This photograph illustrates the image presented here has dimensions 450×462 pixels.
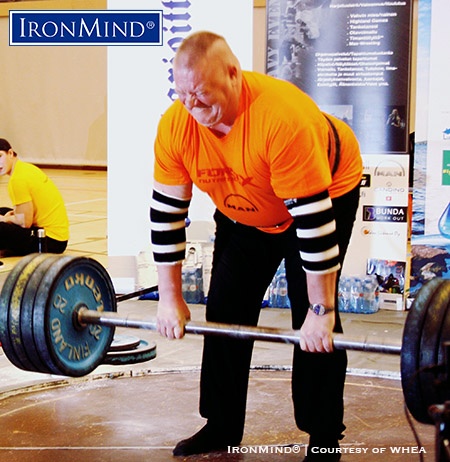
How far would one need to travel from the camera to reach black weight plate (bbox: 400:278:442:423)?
2092 mm

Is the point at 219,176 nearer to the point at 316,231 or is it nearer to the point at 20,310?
the point at 316,231

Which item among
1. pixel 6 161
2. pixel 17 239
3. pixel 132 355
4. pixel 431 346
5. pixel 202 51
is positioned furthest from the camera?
pixel 17 239

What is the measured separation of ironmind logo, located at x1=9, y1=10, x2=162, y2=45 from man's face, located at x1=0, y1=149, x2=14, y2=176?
811mm

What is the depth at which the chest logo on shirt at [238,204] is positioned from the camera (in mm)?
2430

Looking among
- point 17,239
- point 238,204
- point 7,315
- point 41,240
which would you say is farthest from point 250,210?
point 17,239

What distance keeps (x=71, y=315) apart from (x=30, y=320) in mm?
172

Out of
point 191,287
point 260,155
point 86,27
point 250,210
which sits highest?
point 86,27

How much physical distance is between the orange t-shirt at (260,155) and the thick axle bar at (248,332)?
328 millimetres

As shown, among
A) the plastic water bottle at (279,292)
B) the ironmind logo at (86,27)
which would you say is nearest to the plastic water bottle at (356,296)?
the plastic water bottle at (279,292)

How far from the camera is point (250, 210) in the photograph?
246 cm

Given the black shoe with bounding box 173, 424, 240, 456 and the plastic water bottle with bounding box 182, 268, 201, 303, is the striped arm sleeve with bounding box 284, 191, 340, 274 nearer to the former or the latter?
the black shoe with bounding box 173, 424, 240, 456

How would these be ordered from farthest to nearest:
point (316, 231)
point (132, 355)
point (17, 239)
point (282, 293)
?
point (17, 239), point (282, 293), point (132, 355), point (316, 231)

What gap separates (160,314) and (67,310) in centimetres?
29

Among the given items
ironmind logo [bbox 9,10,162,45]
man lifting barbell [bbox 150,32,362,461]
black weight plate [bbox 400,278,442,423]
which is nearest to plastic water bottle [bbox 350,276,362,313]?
ironmind logo [bbox 9,10,162,45]
